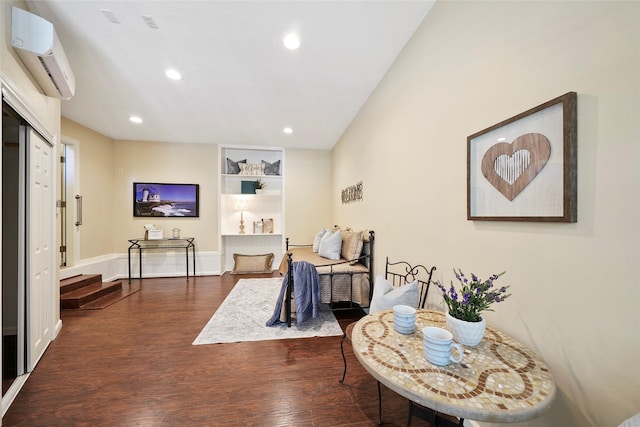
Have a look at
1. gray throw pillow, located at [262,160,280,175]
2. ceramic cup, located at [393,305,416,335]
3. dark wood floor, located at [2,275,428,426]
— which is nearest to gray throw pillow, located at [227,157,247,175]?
gray throw pillow, located at [262,160,280,175]

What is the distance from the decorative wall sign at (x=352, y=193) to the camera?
3494mm

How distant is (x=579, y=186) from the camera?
90 cm

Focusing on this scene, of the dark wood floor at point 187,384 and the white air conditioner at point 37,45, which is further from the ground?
the white air conditioner at point 37,45

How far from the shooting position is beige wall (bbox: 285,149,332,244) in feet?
17.4

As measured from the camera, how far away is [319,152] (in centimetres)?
543

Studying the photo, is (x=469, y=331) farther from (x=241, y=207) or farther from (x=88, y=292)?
(x=241, y=207)

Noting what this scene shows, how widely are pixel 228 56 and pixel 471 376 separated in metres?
2.95

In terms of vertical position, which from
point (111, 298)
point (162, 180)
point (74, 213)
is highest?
point (162, 180)

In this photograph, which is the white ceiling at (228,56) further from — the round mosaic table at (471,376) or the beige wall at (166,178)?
the round mosaic table at (471,376)

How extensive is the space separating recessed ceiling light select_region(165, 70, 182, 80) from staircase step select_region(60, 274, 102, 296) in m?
3.40

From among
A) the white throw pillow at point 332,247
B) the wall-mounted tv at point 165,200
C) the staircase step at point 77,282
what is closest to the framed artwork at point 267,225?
the wall-mounted tv at point 165,200

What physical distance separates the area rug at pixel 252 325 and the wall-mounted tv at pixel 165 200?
2.47m

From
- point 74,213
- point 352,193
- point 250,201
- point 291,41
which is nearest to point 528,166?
point 291,41

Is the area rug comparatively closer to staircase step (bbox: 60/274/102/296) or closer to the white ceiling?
staircase step (bbox: 60/274/102/296)
